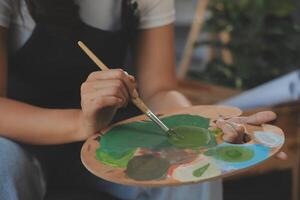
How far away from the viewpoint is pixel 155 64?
36.4 inches

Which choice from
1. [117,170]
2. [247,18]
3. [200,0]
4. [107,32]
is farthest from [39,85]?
[200,0]

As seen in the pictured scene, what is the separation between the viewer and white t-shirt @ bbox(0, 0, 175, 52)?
2.60 feet

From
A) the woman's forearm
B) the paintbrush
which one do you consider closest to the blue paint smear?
the paintbrush

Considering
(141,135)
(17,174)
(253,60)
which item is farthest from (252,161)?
(253,60)

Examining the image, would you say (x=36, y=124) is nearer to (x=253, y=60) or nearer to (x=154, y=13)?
(x=154, y=13)

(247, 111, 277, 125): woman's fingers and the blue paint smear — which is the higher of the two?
(247, 111, 277, 125): woman's fingers

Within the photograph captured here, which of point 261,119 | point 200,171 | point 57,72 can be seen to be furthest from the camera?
point 57,72

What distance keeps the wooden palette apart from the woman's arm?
185 millimetres

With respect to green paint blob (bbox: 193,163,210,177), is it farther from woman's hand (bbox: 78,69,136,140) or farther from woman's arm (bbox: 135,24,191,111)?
woman's arm (bbox: 135,24,191,111)

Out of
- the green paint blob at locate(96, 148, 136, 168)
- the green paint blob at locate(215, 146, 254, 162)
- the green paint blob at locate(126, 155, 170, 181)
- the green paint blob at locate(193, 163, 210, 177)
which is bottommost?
the green paint blob at locate(96, 148, 136, 168)

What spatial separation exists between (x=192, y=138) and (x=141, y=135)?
0.24 ft

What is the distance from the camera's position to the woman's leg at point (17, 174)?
0.67 meters

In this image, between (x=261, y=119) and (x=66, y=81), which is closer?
(x=261, y=119)

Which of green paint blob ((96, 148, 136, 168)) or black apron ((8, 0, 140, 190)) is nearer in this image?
green paint blob ((96, 148, 136, 168))
